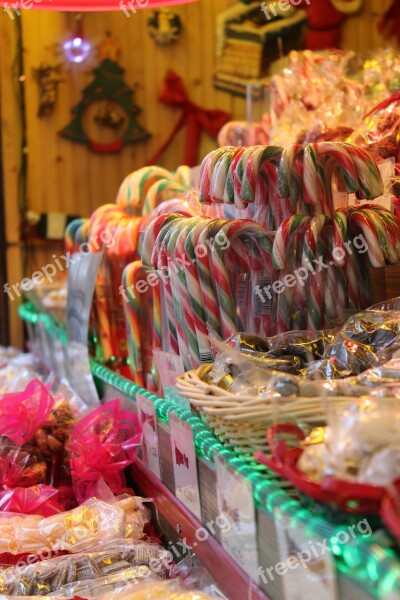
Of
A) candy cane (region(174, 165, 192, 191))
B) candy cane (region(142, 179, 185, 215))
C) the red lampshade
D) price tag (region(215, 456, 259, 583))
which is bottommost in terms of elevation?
price tag (region(215, 456, 259, 583))

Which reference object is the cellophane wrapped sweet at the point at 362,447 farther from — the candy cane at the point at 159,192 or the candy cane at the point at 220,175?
the candy cane at the point at 159,192

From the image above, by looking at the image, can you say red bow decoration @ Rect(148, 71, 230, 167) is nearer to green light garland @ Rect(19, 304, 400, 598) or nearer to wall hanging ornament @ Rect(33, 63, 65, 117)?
wall hanging ornament @ Rect(33, 63, 65, 117)

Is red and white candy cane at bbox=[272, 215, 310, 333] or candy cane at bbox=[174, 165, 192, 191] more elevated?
candy cane at bbox=[174, 165, 192, 191]

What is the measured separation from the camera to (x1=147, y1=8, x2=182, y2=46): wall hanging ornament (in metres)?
4.62

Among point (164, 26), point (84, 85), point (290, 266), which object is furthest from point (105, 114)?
point (290, 266)

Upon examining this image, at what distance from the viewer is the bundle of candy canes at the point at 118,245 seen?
7.61ft

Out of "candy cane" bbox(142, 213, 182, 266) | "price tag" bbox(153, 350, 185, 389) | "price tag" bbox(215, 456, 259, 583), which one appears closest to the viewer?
"price tag" bbox(215, 456, 259, 583)

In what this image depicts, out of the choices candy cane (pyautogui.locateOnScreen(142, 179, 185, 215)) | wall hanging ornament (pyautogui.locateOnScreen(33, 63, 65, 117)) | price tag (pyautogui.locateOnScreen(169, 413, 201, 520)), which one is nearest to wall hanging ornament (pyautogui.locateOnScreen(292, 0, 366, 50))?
wall hanging ornament (pyautogui.locateOnScreen(33, 63, 65, 117))

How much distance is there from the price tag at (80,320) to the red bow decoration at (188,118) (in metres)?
2.32

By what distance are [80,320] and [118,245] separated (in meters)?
0.30

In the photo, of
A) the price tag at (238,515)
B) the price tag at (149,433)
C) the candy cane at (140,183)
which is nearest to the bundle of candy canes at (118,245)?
the candy cane at (140,183)

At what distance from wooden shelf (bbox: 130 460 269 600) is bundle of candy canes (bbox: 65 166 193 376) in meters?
0.62

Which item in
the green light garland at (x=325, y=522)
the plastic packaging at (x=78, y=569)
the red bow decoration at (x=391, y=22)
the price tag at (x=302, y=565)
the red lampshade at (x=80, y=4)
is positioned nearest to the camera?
the green light garland at (x=325, y=522)

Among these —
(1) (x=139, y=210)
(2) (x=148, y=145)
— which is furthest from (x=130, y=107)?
(1) (x=139, y=210)
